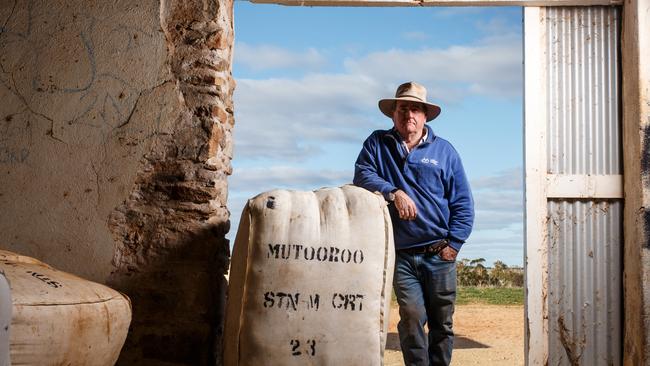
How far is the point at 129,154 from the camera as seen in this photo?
4113mm

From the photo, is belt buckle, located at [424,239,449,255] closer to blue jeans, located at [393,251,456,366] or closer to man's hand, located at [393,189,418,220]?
blue jeans, located at [393,251,456,366]

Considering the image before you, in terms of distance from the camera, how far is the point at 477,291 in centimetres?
1664

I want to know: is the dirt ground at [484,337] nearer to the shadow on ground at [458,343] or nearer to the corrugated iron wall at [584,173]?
the shadow on ground at [458,343]

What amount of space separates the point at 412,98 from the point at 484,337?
21.8 ft

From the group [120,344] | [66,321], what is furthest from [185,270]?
[66,321]

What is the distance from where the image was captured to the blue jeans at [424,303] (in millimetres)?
4480

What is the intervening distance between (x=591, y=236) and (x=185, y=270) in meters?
2.70

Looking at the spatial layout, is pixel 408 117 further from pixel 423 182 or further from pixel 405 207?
pixel 405 207

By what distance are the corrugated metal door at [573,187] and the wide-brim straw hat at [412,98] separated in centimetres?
64

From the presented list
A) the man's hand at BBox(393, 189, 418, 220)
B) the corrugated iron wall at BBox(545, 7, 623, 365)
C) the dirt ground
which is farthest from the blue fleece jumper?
the dirt ground

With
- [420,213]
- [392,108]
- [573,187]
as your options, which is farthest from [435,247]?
[573,187]

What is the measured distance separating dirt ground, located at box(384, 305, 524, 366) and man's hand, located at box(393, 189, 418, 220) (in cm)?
367

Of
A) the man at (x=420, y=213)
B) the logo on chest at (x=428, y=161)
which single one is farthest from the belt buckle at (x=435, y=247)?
the logo on chest at (x=428, y=161)

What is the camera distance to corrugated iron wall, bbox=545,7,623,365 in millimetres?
4996
